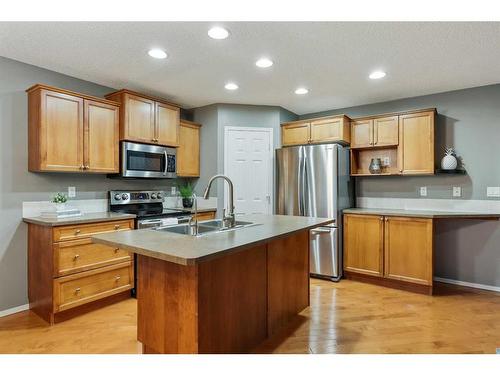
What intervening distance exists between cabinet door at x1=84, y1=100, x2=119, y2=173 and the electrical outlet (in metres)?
4.13

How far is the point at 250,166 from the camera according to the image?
170 inches

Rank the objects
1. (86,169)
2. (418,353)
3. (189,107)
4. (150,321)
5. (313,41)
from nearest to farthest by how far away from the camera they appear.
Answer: (150,321) → (418,353) → (313,41) → (86,169) → (189,107)

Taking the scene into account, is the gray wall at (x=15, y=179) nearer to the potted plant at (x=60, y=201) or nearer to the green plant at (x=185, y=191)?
the potted plant at (x=60, y=201)

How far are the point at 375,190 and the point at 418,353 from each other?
2.42 meters

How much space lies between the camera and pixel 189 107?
177 inches

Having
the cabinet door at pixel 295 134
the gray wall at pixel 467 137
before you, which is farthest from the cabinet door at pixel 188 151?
the gray wall at pixel 467 137

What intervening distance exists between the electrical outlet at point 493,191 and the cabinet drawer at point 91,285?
3.99 m

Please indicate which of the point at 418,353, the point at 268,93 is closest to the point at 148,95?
the point at 268,93

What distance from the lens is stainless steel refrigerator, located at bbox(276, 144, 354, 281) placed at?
12.3ft

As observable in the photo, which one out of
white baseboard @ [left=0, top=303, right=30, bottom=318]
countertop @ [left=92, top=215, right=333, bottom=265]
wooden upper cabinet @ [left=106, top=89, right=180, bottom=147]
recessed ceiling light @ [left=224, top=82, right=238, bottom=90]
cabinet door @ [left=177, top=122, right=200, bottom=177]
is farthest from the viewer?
cabinet door @ [left=177, top=122, right=200, bottom=177]

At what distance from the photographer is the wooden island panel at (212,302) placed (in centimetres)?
168

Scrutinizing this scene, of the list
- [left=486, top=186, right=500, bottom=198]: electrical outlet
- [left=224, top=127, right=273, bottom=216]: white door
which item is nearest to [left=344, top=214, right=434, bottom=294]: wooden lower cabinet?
[left=486, top=186, right=500, bottom=198]: electrical outlet

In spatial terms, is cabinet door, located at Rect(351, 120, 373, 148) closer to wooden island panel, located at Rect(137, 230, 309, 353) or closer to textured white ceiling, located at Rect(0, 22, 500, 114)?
textured white ceiling, located at Rect(0, 22, 500, 114)

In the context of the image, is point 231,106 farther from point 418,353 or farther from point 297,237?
point 418,353
